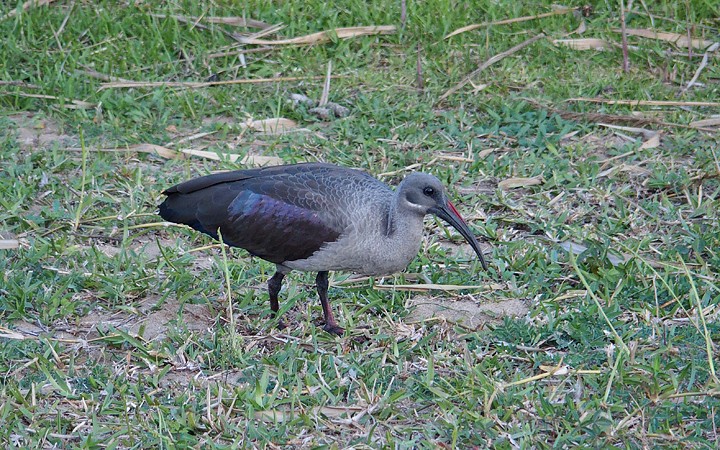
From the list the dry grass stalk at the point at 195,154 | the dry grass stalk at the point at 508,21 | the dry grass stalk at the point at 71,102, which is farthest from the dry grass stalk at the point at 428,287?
the dry grass stalk at the point at 508,21

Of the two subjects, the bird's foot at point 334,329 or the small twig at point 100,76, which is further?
the small twig at point 100,76

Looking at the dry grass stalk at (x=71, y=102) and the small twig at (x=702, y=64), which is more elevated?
the dry grass stalk at (x=71, y=102)

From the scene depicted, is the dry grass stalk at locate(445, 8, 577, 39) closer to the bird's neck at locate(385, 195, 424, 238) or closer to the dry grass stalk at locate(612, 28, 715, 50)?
the dry grass stalk at locate(612, 28, 715, 50)

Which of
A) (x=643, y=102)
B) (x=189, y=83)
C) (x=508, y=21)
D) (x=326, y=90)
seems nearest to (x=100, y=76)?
(x=189, y=83)

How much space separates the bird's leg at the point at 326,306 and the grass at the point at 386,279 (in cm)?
7

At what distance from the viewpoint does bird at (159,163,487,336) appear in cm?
480

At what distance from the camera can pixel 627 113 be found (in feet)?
23.6

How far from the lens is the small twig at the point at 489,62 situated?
7.46 metres

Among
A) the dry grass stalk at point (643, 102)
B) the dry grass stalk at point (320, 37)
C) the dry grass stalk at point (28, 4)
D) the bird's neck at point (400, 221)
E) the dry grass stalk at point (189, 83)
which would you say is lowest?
the dry grass stalk at point (643, 102)

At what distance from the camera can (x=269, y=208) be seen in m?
4.92

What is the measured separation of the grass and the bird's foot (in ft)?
0.17

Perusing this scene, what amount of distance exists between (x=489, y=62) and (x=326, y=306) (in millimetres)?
3310

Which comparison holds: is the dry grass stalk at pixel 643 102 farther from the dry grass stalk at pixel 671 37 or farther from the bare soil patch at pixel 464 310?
the bare soil patch at pixel 464 310

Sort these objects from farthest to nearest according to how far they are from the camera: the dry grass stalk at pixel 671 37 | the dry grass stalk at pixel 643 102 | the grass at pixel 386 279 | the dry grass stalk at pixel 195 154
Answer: the dry grass stalk at pixel 671 37 → the dry grass stalk at pixel 643 102 → the dry grass stalk at pixel 195 154 → the grass at pixel 386 279
